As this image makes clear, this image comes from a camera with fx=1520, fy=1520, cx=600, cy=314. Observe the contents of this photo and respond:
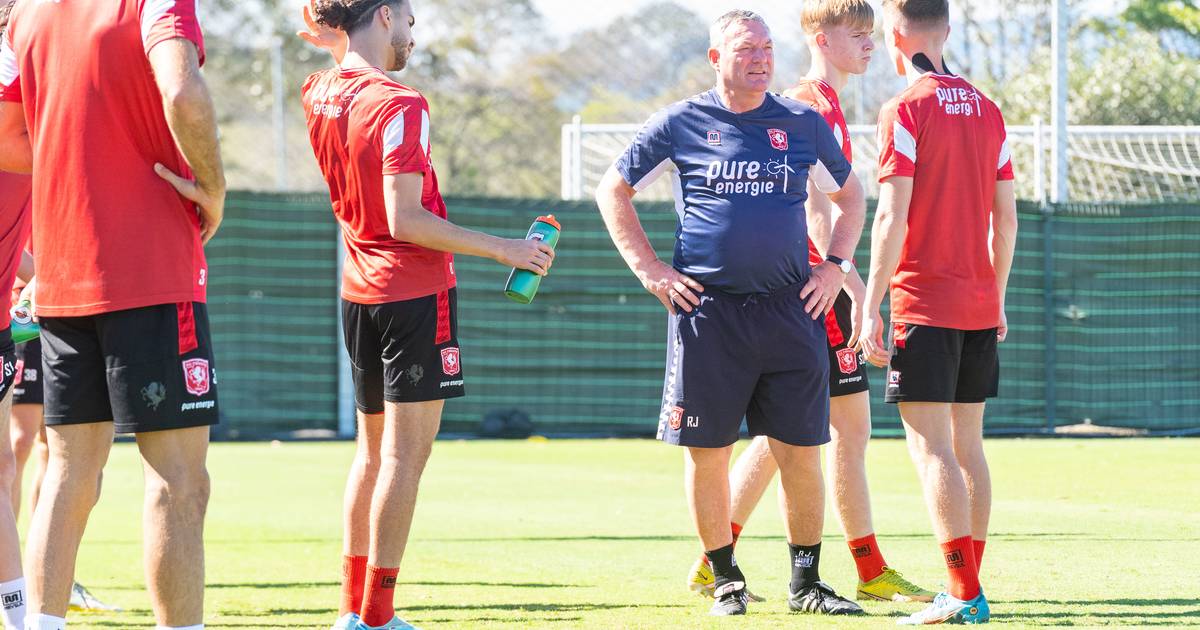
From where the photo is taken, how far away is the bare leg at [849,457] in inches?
233

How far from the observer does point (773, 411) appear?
17.9 ft

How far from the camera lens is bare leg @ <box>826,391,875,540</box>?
593 centimetres

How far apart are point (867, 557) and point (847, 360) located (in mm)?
775

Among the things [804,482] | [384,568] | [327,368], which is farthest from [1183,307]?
[384,568]

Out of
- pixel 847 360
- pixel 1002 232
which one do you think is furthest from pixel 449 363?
pixel 1002 232

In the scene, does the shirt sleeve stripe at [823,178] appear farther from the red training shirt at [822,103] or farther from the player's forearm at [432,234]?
the player's forearm at [432,234]

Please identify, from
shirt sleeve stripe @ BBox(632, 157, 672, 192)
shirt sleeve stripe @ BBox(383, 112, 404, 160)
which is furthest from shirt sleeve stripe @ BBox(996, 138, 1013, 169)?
shirt sleeve stripe @ BBox(383, 112, 404, 160)

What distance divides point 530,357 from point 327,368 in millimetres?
2010

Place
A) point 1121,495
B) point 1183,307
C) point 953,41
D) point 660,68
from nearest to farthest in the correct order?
point 1121,495 → point 1183,307 → point 953,41 → point 660,68

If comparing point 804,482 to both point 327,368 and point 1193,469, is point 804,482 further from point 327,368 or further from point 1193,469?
point 327,368

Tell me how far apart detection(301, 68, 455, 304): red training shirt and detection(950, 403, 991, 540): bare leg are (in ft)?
6.25

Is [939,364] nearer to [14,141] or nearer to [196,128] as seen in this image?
[196,128]

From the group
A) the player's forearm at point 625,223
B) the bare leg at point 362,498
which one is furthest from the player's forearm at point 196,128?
the player's forearm at point 625,223

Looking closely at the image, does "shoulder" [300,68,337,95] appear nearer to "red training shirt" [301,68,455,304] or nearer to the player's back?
"red training shirt" [301,68,455,304]
